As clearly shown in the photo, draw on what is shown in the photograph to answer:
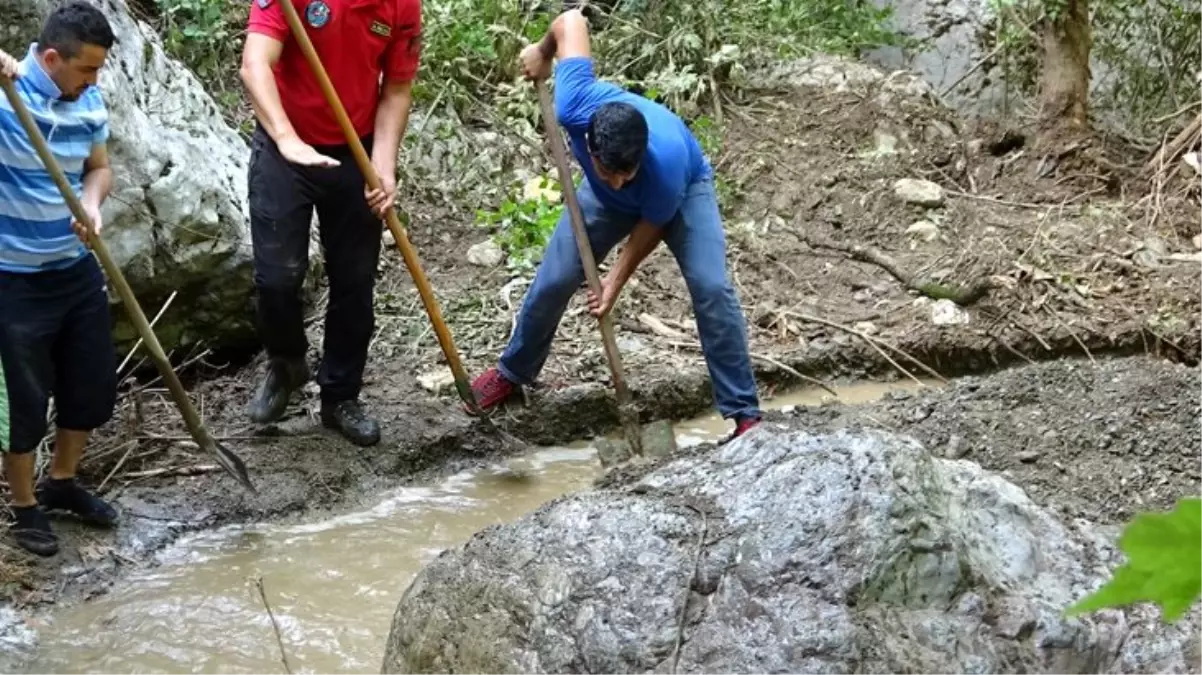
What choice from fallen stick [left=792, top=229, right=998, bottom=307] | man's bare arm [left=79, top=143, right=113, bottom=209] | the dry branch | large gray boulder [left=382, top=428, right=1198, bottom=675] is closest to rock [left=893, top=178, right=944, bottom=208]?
fallen stick [left=792, top=229, right=998, bottom=307]

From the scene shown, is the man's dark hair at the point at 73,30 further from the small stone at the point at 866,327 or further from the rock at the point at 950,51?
the rock at the point at 950,51

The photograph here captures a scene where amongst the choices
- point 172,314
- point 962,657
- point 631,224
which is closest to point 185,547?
point 172,314

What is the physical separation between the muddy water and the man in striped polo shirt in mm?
380

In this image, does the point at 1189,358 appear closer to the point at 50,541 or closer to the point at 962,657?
the point at 962,657

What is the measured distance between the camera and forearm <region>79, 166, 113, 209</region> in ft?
10.7

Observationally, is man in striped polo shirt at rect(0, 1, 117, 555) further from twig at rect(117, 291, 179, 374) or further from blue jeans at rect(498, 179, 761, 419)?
blue jeans at rect(498, 179, 761, 419)

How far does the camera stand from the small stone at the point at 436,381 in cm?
482

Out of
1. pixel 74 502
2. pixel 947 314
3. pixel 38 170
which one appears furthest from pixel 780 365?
pixel 38 170

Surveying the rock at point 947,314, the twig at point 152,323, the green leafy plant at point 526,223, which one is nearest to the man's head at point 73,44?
the twig at point 152,323

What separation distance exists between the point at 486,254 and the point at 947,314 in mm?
2339

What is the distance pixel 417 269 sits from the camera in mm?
4094

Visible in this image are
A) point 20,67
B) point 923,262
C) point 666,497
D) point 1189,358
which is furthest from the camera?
point 923,262

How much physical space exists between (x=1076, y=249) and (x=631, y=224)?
3.31 m

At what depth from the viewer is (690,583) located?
91.0 inches
